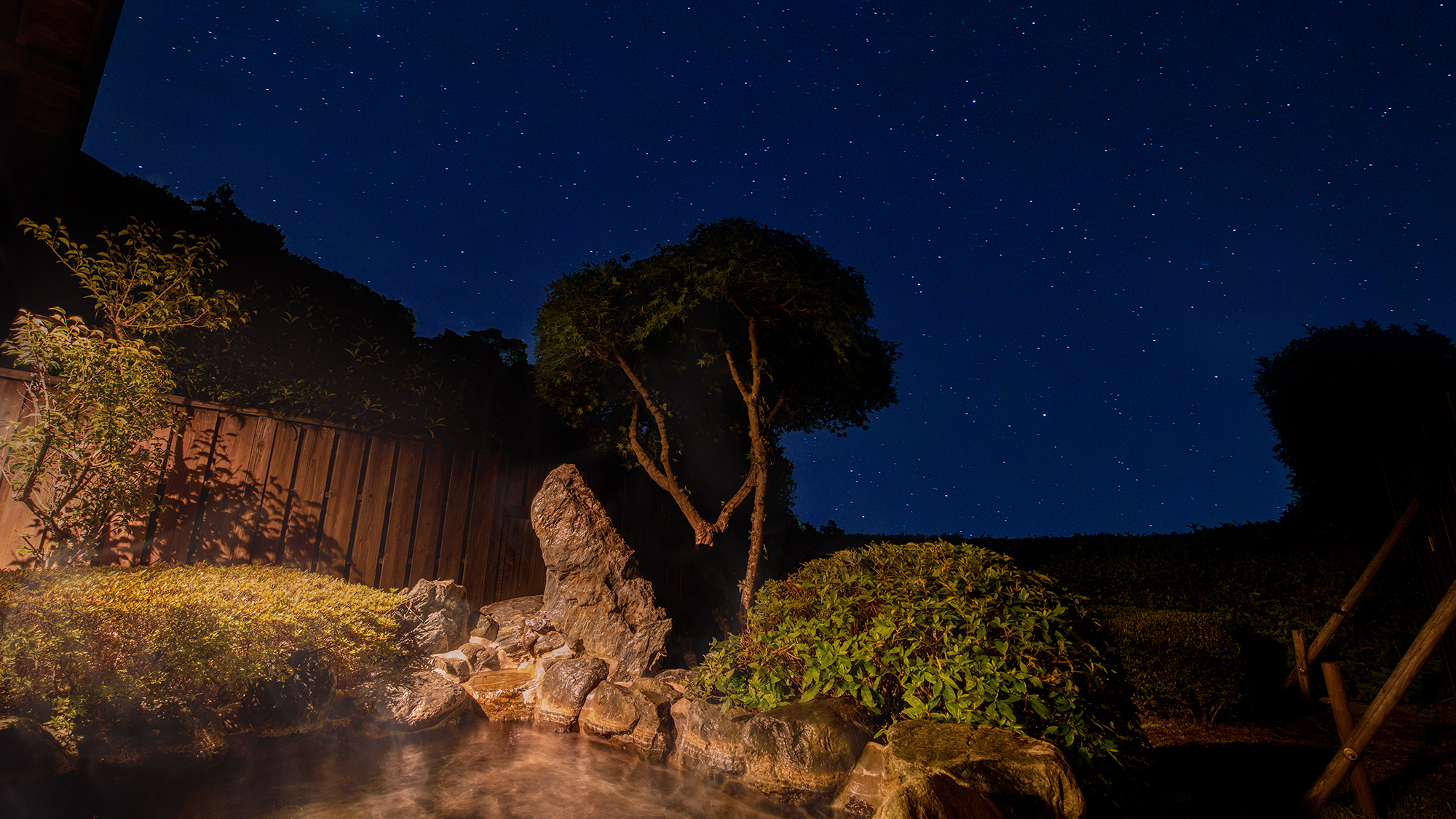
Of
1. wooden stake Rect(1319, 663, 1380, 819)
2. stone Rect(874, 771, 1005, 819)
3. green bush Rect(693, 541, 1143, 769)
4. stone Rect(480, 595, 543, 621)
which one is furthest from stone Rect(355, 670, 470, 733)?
wooden stake Rect(1319, 663, 1380, 819)

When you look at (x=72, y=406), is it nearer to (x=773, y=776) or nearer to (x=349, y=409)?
(x=349, y=409)

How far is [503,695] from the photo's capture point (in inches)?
214

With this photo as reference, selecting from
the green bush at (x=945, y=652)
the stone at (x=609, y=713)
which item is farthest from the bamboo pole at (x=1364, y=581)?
the stone at (x=609, y=713)

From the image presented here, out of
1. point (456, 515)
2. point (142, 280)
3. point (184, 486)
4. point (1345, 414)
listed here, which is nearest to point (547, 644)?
point (456, 515)

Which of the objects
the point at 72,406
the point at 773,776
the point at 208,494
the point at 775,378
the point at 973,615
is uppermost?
the point at 775,378

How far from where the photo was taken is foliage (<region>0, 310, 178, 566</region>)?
425cm

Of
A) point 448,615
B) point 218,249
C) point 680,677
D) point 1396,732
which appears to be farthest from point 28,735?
point 1396,732

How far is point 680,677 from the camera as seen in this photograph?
5395 millimetres

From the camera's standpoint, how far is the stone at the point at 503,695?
535 centimetres

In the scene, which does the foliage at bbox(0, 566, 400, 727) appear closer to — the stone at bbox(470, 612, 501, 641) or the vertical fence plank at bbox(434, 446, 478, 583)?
the stone at bbox(470, 612, 501, 641)

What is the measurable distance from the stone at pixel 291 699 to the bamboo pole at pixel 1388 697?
6.87 metres

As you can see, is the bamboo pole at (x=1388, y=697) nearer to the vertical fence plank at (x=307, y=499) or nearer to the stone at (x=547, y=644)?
the stone at (x=547, y=644)

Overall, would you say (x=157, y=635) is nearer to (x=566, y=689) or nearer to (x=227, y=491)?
(x=566, y=689)

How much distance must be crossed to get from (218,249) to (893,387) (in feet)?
27.2
